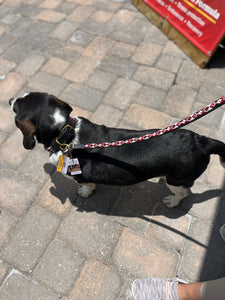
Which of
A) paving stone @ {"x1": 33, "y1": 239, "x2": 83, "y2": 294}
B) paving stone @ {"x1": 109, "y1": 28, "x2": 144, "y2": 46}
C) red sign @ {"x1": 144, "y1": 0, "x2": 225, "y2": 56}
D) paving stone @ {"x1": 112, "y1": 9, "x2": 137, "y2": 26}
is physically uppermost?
red sign @ {"x1": 144, "y1": 0, "x2": 225, "y2": 56}

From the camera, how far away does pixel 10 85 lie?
13.2ft

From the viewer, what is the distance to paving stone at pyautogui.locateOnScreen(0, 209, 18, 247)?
271cm

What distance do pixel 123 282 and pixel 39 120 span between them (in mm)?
1806

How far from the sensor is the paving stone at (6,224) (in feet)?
8.90

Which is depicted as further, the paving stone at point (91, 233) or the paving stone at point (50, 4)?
the paving stone at point (50, 4)

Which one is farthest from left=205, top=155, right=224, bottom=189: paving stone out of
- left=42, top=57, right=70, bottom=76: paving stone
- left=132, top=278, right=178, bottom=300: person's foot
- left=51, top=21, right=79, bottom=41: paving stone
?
left=51, top=21, right=79, bottom=41: paving stone

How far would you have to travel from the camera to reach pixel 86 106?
3785 mm

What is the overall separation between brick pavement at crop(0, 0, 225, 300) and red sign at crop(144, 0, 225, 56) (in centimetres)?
35

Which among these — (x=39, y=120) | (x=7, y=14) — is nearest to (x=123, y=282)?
(x=39, y=120)

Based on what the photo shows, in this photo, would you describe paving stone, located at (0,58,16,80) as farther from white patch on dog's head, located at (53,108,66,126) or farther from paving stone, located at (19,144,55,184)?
white patch on dog's head, located at (53,108,66,126)

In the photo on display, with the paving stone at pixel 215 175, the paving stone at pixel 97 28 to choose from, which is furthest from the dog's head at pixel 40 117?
the paving stone at pixel 97 28

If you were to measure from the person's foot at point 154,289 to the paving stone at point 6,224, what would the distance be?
4.83ft

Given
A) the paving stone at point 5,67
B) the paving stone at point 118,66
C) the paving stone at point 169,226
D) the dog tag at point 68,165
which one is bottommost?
the paving stone at point 169,226

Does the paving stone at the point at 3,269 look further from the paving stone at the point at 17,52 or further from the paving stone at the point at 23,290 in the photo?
the paving stone at the point at 17,52
